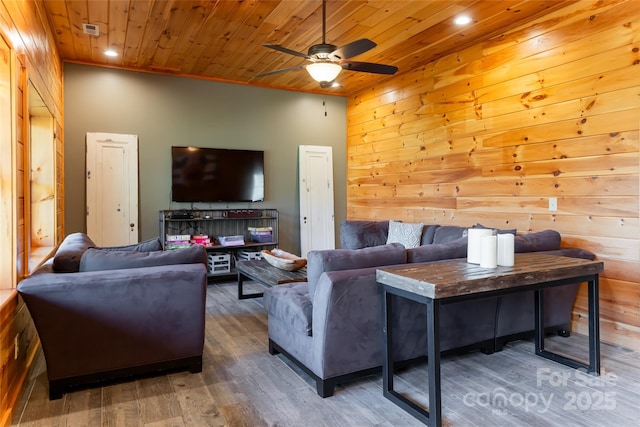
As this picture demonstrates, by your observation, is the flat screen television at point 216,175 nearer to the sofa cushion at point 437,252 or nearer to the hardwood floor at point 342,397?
the hardwood floor at point 342,397

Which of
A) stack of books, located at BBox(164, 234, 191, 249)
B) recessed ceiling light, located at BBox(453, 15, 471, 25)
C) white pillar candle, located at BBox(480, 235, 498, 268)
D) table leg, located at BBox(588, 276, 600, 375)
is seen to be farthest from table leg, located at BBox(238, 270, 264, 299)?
recessed ceiling light, located at BBox(453, 15, 471, 25)

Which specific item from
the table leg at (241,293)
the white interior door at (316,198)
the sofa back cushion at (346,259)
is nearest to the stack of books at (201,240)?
the table leg at (241,293)

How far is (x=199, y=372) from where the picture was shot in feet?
9.33

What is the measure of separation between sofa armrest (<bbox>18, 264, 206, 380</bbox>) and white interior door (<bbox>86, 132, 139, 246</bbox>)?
10.4 ft

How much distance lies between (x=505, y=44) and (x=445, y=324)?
10.1ft

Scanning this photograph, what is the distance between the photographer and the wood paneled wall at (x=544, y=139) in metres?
3.29

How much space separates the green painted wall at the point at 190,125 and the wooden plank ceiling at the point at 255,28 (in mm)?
350

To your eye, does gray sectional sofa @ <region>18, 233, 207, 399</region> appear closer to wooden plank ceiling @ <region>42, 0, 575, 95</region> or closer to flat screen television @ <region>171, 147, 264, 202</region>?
wooden plank ceiling @ <region>42, 0, 575, 95</region>

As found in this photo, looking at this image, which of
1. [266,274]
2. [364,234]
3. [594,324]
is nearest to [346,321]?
[594,324]

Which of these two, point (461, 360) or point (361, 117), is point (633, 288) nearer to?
point (461, 360)

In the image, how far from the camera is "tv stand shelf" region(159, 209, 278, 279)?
18.5 ft

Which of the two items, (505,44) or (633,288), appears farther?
(505,44)

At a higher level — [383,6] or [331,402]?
[383,6]

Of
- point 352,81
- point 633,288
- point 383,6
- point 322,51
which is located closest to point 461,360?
point 633,288
